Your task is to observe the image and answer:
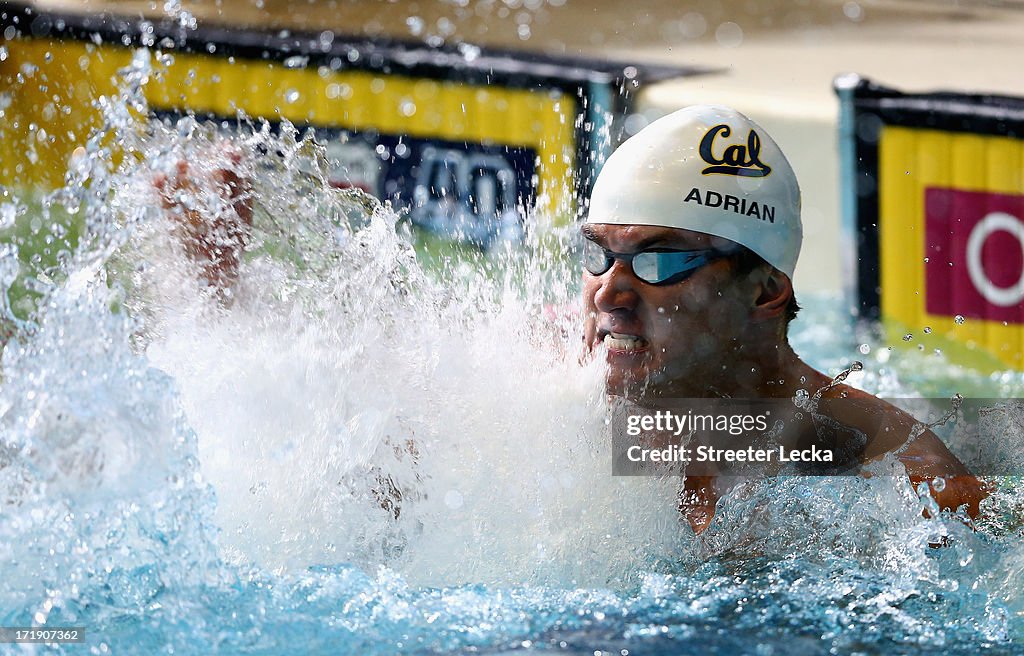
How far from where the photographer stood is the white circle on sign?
4.38m

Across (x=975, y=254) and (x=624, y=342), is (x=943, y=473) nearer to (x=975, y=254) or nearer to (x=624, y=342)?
(x=624, y=342)

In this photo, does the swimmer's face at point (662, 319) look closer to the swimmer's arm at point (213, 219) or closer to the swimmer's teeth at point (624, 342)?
the swimmer's teeth at point (624, 342)

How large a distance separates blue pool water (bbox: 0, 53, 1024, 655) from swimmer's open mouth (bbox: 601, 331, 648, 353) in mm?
71

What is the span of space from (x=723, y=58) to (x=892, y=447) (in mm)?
6797

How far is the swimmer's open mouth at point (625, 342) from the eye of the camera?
229 cm

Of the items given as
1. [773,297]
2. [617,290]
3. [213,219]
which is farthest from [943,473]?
[213,219]

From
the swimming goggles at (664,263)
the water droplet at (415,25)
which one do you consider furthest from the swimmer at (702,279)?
the water droplet at (415,25)

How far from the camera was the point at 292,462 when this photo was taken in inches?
89.4

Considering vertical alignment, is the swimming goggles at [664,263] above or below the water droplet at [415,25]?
below

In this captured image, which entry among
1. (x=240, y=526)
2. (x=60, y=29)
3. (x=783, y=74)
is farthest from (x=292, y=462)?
(x=783, y=74)

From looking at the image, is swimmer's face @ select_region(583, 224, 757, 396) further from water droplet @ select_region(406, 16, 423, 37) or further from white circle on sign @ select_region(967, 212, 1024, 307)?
water droplet @ select_region(406, 16, 423, 37)

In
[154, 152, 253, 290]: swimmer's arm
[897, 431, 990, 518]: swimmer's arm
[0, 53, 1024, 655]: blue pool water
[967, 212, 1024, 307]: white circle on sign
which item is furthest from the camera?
[967, 212, 1024, 307]: white circle on sign

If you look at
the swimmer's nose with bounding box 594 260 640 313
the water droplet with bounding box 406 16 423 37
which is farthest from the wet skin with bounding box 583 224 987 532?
the water droplet with bounding box 406 16 423 37

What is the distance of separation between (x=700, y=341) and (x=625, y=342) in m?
0.14
